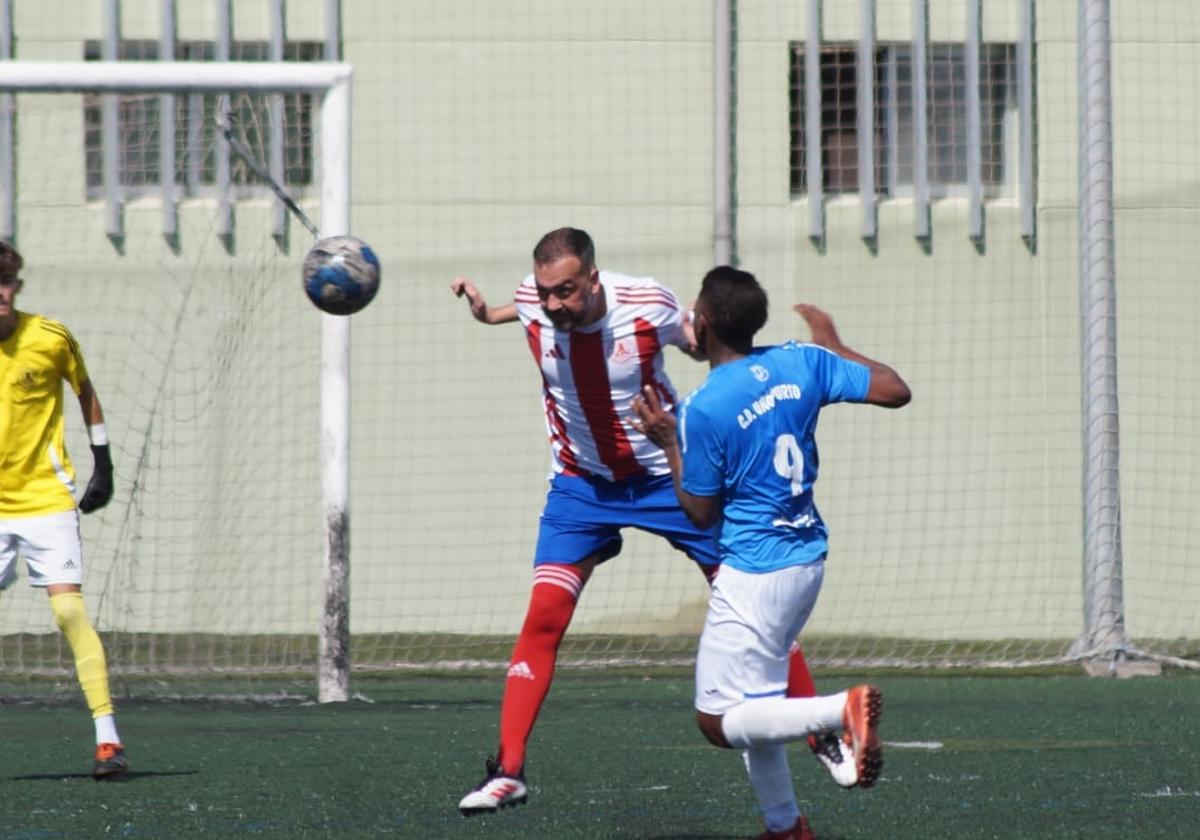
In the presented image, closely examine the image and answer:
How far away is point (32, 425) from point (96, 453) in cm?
27

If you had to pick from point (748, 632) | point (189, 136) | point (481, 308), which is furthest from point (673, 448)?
point (189, 136)

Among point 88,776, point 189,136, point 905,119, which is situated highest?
point 905,119

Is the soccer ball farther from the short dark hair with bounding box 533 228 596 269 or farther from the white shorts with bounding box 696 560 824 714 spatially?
the white shorts with bounding box 696 560 824 714

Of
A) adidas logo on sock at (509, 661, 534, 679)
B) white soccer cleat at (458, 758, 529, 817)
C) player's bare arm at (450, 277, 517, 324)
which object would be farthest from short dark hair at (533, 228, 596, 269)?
white soccer cleat at (458, 758, 529, 817)

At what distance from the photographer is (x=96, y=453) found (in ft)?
24.2

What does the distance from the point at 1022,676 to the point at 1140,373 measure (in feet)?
9.74

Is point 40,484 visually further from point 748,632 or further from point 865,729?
point 865,729

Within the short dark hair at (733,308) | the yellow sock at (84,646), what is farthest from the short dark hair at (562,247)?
the yellow sock at (84,646)

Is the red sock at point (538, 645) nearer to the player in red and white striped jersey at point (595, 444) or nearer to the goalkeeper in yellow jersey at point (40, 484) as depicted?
the player in red and white striped jersey at point (595, 444)

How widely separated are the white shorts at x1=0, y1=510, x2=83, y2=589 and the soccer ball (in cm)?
130

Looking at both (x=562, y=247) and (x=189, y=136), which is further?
(x=189, y=136)

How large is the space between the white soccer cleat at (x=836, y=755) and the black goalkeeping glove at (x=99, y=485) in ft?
9.59

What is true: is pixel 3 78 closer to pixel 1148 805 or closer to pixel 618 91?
pixel 618 91

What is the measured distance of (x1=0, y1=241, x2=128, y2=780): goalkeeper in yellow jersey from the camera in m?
7.12
